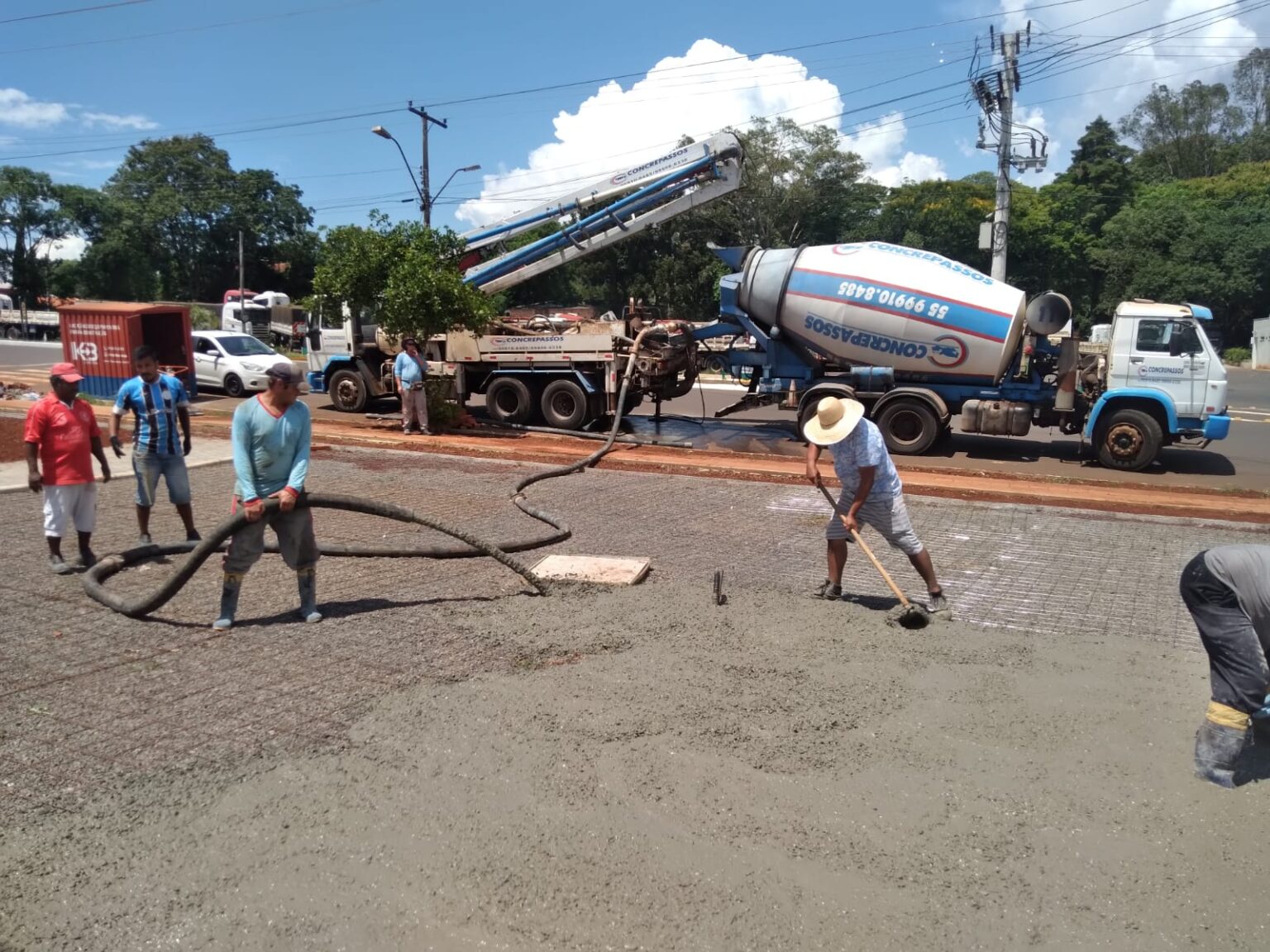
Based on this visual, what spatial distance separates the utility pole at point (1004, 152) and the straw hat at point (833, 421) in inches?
824

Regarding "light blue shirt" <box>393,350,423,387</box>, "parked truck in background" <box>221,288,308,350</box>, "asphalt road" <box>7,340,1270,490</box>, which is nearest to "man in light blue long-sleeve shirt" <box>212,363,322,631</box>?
"light blue shirt" <box>393,350,423,387</box>

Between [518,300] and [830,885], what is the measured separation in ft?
177

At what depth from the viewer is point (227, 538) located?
5.72 m

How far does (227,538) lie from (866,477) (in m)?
3.99

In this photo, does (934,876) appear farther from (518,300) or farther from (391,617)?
(518,300)

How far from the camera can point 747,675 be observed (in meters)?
5.06

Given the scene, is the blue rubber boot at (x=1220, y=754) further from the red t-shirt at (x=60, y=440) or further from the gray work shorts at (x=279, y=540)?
the red t-shirt at (x=60, y=440)

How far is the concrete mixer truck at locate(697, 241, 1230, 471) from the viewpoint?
42.5 ft

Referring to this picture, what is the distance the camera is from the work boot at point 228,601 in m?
5.75

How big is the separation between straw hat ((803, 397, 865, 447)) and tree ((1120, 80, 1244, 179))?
83.1 meters

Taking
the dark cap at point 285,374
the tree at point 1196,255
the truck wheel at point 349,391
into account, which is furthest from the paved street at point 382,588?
the tree at point 1196,255

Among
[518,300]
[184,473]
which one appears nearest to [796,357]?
[184,473]

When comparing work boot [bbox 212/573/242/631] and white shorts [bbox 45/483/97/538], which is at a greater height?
white shorts [bbox 45/483/97/538]

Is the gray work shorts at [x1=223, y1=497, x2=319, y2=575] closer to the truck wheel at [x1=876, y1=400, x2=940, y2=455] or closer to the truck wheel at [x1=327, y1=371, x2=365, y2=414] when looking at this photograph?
the truck wheel at [x1=876, y1=400, x2=940, y2=455]
